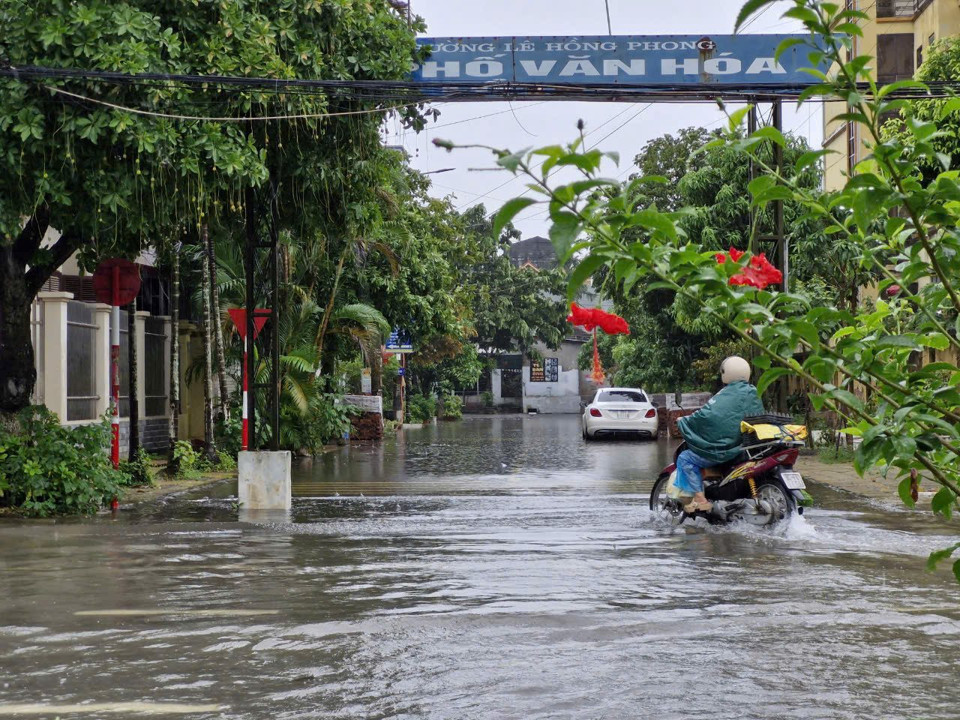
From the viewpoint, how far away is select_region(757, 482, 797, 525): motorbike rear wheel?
1165 centimetres

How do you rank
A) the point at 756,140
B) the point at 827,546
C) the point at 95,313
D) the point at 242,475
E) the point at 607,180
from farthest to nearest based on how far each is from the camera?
the point at 95,313
the point at 242,475
the point at 827,546
the point at 756,140
the point at 607,180

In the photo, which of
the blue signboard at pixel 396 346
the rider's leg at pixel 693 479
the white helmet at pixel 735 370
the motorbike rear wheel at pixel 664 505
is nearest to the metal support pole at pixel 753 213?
the white helmet at pixel 735 370

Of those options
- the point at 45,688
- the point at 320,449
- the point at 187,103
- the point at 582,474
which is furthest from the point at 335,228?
the point at 320,449

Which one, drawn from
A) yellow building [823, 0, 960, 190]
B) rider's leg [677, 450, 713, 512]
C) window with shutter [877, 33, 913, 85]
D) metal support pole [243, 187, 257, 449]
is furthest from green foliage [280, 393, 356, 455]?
window with shutter [877, 33, 913, 85]

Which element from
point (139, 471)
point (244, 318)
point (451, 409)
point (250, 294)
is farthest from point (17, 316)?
point (451, 409)

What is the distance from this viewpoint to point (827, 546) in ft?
36.7

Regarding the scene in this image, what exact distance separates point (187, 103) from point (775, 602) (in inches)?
333

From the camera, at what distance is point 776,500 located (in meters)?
11.8

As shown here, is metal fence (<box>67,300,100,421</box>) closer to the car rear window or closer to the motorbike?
the motorbike

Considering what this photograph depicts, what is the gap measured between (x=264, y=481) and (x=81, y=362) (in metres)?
8.51

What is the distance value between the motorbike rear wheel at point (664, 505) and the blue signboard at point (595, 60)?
589 centimetres

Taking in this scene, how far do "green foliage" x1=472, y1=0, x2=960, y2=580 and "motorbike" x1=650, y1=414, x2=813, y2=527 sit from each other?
767 centimetres

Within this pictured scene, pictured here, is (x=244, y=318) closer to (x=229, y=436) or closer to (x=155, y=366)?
(x=229, y=436)

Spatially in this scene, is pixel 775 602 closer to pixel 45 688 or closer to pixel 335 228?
pixel 45 688
